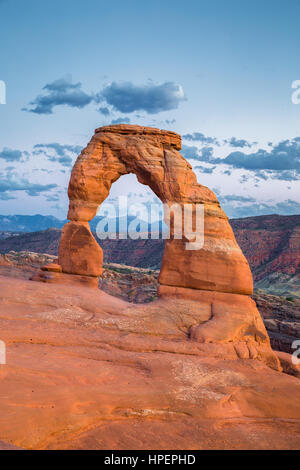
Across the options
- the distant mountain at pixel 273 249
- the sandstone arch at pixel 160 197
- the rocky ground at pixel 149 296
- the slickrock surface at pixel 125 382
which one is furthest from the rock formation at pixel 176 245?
the distant mountain at pixel 273 249

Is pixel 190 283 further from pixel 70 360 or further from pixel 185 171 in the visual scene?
pixel 70 360

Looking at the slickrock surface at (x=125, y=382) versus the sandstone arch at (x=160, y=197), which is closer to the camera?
the slickrock surface at (x=125, y=382)

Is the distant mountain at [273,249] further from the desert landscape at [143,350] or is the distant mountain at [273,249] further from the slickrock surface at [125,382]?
the slickrock surface at [125,382]

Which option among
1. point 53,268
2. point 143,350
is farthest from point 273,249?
point 143,350

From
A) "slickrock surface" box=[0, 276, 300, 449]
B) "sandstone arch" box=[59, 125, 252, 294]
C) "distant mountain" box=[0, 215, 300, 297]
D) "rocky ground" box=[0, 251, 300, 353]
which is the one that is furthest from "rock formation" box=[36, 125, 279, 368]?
"distant mountain" box=[0, 215, 300, 297]

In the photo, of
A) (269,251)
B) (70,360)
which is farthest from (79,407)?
(269,251)

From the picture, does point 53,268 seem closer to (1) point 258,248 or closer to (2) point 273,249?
(2) point 273,249
